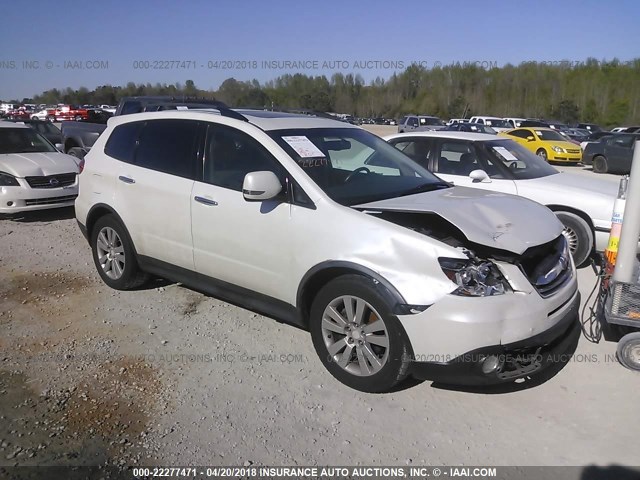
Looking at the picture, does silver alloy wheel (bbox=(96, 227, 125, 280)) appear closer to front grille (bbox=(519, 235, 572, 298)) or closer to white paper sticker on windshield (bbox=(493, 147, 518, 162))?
front grille (bbox=(519, 235, 572, 298))

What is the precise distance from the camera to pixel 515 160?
714cm

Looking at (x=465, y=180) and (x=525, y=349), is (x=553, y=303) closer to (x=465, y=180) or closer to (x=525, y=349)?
(x=525, y=349)

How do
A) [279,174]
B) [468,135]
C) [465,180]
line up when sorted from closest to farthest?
[279,174]
[465,180]
[468,135]

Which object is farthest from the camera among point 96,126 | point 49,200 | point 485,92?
point 485,92

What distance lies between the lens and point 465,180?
703 cm

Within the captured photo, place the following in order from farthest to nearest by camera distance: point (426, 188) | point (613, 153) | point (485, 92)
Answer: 1. point (485, 92)
2. point (613, 153)
3. point (426, 188)

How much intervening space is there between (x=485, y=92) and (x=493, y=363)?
322ft

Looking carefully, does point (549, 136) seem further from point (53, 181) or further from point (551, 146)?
point (53, 181)

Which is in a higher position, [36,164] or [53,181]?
[36,164]

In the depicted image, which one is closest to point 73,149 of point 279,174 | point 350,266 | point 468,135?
point 468,135

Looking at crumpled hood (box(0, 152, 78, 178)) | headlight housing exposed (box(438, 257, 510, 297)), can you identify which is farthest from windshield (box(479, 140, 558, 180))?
crumpled hood (box(0, 152, 78, 178))

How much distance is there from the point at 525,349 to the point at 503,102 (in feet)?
309

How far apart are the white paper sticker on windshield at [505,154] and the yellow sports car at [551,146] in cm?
1570

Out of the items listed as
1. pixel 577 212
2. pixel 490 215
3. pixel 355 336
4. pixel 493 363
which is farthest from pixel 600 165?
pixel 355 336
